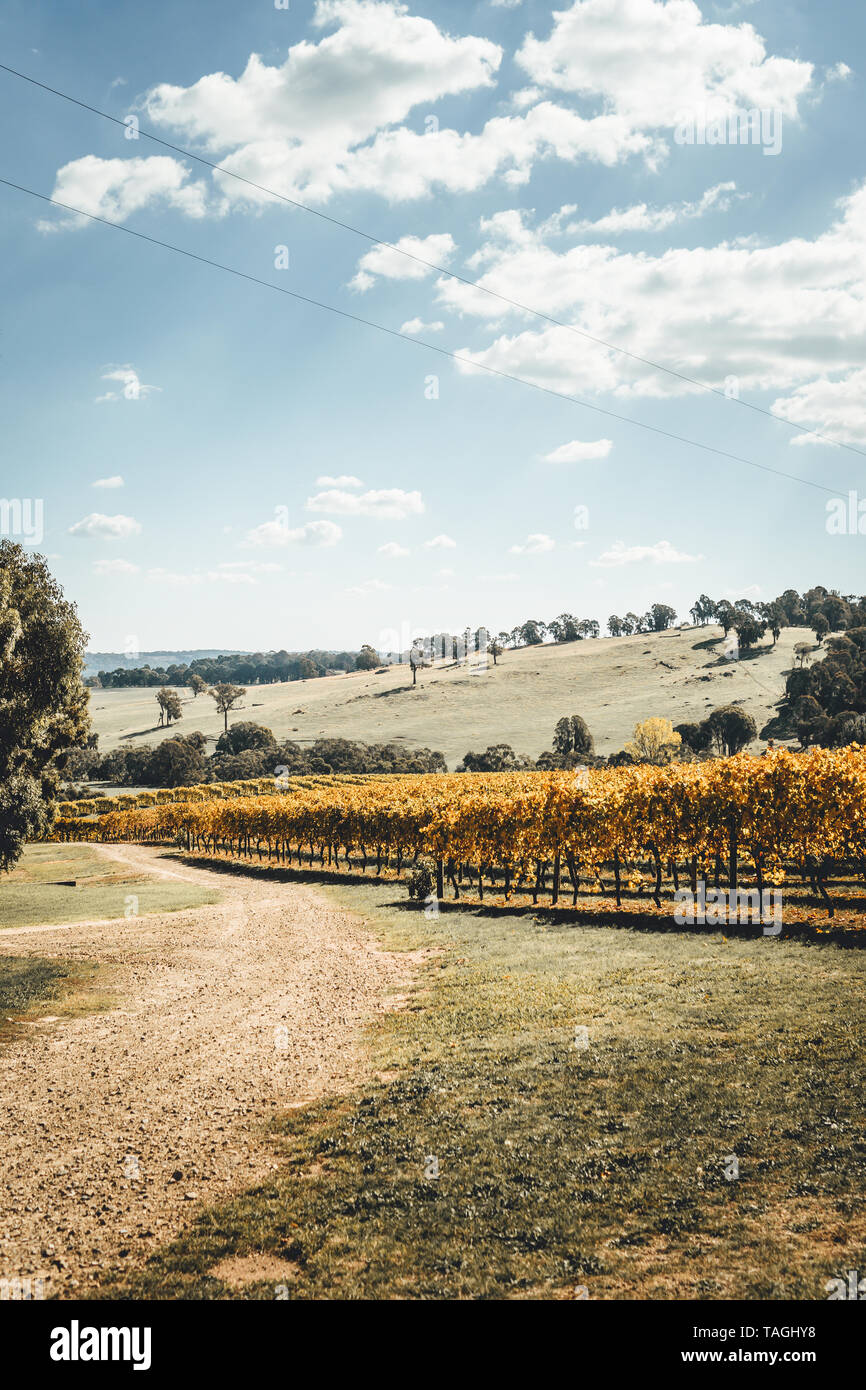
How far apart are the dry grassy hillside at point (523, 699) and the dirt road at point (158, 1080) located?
3408 inches

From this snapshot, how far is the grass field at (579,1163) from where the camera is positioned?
6969 mm

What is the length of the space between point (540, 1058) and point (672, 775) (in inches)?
667

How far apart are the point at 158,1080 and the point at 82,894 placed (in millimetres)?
28195

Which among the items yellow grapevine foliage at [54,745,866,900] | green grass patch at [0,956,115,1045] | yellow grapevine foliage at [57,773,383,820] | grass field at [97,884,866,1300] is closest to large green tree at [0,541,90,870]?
green grass patch at [0,956,115,1045]

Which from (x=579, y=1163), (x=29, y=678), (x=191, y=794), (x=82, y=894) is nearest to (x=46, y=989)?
(x=579, y=1163)

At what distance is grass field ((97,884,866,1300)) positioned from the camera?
6.97m

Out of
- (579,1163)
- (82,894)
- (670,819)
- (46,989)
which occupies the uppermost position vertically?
(670,819)

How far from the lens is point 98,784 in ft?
417

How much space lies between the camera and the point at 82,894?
3788cm

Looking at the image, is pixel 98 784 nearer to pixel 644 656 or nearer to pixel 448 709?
pixel 448 709

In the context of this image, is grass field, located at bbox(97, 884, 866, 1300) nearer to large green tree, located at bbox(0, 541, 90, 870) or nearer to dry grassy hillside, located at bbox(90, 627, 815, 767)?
large green tree, located at bbox(0, 541, 90, 870)

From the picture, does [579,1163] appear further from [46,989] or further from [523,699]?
[523,699]

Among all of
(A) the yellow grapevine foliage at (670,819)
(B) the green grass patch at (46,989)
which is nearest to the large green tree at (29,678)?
(B) the green grass patch at (46,989)
